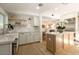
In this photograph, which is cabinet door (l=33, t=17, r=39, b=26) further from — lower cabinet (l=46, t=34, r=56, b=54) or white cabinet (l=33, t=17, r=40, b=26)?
lower cabinet (l=46, t=34, r=56, b=54)

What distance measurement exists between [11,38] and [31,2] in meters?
0.84

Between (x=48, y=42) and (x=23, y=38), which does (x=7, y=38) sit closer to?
(x=23, y=38)

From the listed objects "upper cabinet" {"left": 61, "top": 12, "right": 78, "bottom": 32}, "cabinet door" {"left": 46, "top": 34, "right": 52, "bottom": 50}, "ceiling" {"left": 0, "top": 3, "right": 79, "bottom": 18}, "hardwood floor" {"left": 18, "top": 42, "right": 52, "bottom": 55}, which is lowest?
"hardwood floor" {"left": 18, "top": 42, "right": 52, "bottom": 55}

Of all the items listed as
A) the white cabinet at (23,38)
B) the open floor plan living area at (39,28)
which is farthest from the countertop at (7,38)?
the white cabinet at (23,38)

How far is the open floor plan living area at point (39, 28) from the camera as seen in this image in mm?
1865

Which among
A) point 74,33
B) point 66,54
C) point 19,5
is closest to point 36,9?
point 19,5

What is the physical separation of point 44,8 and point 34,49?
859 mm

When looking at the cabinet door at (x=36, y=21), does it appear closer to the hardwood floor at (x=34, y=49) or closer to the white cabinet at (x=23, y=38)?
the white cabinet at (x=23, y=38)

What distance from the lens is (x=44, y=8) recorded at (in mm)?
1917

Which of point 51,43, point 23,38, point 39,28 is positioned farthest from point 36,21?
point 51,43

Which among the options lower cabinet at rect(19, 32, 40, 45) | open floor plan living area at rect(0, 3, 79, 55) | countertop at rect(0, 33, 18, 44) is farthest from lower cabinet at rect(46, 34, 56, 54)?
countertop at rect(0, 33, 18, 44)

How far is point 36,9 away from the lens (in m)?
1.92

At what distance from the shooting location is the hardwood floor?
1.89m
